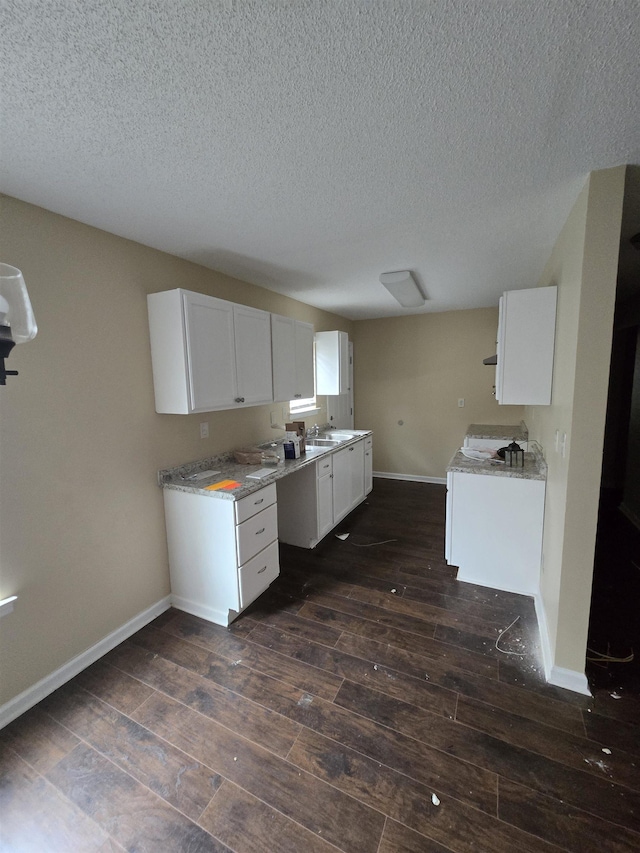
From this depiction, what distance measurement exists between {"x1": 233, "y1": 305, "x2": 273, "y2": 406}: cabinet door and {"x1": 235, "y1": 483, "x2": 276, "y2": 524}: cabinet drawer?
74cm

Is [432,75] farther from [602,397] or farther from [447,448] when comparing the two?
[447,448]

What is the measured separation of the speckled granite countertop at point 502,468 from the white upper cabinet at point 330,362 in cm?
187

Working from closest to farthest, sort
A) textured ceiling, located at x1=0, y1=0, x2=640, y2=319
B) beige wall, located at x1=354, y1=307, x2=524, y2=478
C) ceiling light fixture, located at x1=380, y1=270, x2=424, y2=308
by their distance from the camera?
textured ceiling, located at x1=0, y1=0, x2=640, y2=319
ceiling light fixture, located at x1=380, y1=270, x2=424, y2=308
beige wall, located at x1=354, y1=307, x2=524, y2=478

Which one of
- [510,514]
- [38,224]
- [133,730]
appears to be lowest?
[133,730]

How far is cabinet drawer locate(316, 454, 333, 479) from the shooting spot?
315 cm

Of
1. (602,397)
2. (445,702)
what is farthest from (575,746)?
(602,397)

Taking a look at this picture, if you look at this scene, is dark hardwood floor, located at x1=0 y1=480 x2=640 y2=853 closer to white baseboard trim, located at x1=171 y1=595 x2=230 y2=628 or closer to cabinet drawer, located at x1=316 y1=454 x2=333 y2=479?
white baseboard trim, located at x1=171 y1=595 x2=230 y2=628

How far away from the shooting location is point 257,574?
2.39 meters

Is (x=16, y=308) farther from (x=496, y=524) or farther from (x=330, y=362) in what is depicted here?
(x=330, y=362)

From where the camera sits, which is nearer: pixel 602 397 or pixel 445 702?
pixel 602 397

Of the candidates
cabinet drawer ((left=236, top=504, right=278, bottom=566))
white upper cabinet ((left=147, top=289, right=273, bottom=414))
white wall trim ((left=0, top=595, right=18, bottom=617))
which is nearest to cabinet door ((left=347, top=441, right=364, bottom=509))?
cabinet drawer ((left=236, top=504, right=278, bottom=566))

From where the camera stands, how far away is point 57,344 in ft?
5.97

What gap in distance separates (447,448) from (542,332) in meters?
3.01

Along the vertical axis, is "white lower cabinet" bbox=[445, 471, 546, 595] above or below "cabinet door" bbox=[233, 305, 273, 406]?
below
